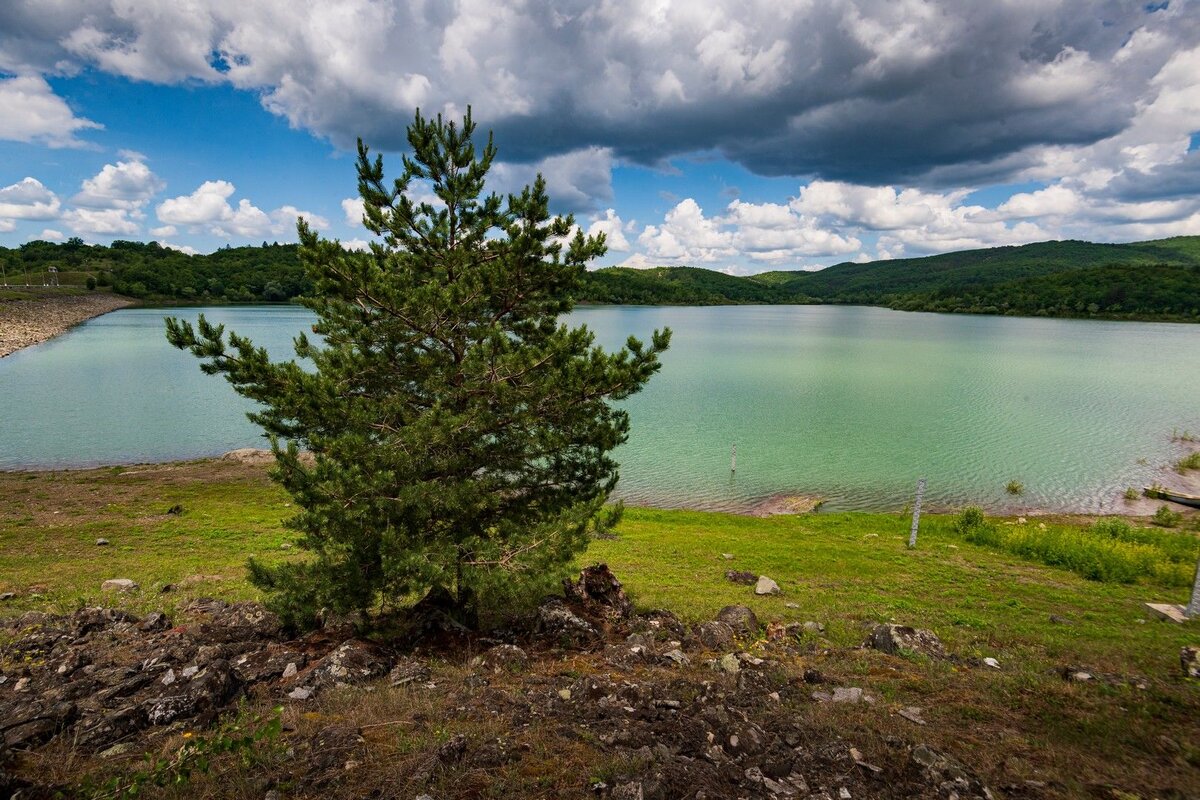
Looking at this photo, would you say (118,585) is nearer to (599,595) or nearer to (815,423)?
(599,595)

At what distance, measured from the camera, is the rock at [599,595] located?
499 inches

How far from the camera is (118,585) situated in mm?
14055

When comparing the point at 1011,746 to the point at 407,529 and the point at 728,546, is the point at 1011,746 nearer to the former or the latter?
the point at 407,529

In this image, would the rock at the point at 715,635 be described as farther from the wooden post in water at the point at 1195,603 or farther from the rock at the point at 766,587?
the wooden post in water at the point at 1195,603

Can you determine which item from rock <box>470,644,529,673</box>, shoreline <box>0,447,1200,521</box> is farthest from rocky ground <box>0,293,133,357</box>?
rock <box>470,644,529,673</box>

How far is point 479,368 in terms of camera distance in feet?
30.5

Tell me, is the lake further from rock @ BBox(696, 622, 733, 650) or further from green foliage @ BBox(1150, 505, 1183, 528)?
rock @ BBox(696, 622, 733, 650)

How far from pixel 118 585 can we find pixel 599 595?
1224cm

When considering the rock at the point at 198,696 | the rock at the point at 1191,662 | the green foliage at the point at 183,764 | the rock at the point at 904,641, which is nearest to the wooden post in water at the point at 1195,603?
the rock at the point at 1191,662

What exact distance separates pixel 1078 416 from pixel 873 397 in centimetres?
1596

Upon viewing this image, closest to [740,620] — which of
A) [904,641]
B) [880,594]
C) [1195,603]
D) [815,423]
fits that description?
[904,641]

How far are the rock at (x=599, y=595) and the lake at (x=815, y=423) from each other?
6.20 m

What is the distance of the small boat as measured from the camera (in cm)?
2702

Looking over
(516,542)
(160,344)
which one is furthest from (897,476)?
(160,344)
